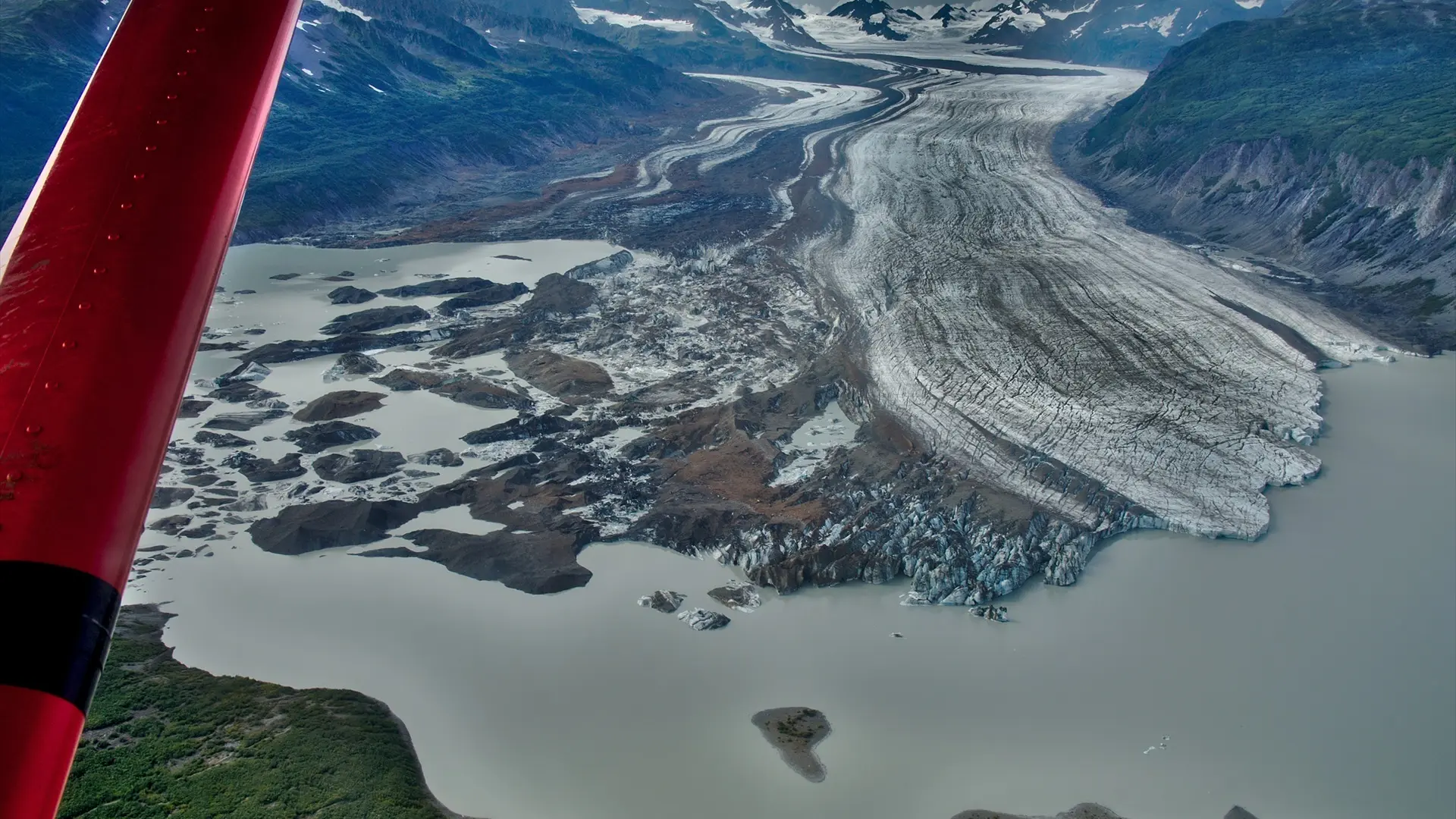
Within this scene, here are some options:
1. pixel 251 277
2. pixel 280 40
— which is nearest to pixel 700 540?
pixel 280 40

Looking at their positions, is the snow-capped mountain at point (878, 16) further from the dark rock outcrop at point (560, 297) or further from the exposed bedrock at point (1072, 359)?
the dark rock outcrop at point (560, 297)

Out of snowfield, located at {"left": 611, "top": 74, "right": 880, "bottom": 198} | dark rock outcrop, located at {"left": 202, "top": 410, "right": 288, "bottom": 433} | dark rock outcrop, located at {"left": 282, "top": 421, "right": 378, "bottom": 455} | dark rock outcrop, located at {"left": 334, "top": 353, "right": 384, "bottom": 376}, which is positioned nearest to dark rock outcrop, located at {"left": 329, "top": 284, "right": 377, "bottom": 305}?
dark rock outcrop, located at {"left": 334, "top": 353, "right": 384, "bottom": 376}

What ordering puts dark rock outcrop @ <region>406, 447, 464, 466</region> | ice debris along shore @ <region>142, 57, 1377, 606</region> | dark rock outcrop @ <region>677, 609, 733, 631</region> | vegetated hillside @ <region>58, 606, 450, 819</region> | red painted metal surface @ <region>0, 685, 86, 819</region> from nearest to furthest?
red painted metal surface @ <region>0, 685, 86, 819</region> → vegetated hillside @ <region>58, 606, 450, 819</region> → dark rock outcrop @ <region>677, 609, 733, 631</region> → ice debris along shore @ <region>142, 57, 1377, 606</region> → dark rock outcrop @ <region>406, 447, 464, 466</region>

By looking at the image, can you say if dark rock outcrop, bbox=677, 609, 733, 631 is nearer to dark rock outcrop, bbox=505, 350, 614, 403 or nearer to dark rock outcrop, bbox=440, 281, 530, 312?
dark rock outcrop, bbox=505, 350, 614, 403

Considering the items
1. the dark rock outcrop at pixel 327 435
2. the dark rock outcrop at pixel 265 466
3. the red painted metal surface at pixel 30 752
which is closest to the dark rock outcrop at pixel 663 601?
the dark rock outcrop at pixel 265 466

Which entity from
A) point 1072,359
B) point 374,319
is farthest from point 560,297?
point 1072,359

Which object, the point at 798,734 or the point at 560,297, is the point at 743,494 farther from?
the point at 560,297

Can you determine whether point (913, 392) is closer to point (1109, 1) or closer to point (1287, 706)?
point (1287, 706)
